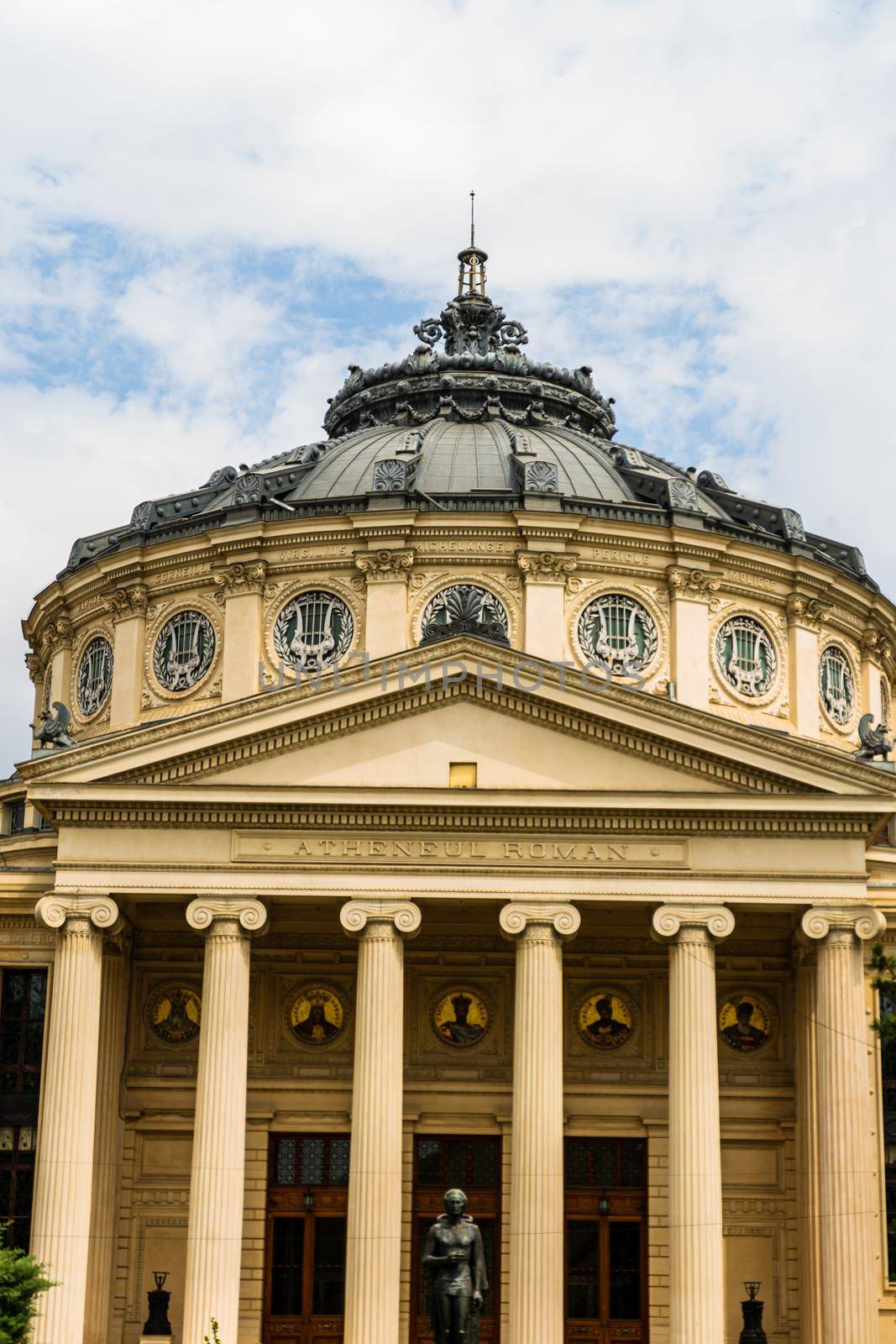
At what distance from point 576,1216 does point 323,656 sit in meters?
16.7

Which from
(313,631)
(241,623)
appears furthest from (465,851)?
(241,623)

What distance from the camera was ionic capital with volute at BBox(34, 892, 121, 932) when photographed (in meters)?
44.4

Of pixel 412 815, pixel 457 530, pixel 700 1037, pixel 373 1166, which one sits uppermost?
pixel 457 530

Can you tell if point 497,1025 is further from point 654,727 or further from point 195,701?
point 195,701

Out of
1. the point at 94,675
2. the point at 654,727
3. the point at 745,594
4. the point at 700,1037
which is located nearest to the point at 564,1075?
the point at 700,1037

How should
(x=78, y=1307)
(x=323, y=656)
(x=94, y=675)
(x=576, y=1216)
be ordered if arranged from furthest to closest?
(x=94, y=675)
(x=323, y=656)
(x=576, y=1216)
(x=78, y=1307)

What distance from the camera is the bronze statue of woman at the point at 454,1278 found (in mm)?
33250

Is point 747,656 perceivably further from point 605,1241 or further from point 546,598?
point 605,1241

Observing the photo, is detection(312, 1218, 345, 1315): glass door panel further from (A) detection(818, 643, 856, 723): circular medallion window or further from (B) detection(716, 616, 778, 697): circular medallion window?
(A) detection(818, 643, 856, 723): circular medallion window

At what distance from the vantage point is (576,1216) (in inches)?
1902

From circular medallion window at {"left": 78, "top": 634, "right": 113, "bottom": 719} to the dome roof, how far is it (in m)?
2.89

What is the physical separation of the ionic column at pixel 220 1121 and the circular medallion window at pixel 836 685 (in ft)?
69.6

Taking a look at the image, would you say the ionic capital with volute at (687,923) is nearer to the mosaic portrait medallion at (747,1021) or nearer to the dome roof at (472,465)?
the mosaic portrait medallion at (747,1021)

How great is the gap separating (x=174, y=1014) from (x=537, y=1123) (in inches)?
409
